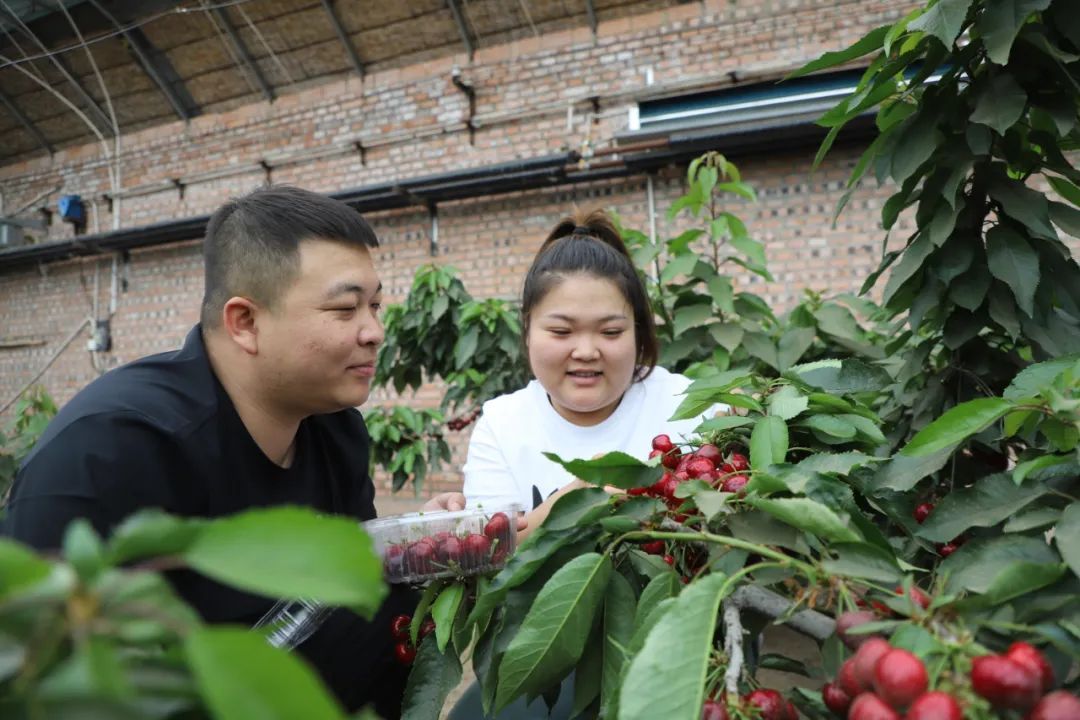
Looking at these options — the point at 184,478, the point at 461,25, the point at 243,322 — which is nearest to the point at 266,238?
the point at 243,322

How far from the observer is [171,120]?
287 inches

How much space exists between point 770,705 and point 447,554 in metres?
0.46

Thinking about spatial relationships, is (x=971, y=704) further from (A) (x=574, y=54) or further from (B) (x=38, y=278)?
(B) (x=38, y=278)

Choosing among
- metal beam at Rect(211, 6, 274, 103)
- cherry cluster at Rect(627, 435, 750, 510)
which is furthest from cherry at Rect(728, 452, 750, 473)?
metal beam at Rect(211, 6, 274, 103)

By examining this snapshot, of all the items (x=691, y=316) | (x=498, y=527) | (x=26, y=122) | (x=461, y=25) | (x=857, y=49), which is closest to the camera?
(x=498, y=527)

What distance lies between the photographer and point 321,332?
1316mm

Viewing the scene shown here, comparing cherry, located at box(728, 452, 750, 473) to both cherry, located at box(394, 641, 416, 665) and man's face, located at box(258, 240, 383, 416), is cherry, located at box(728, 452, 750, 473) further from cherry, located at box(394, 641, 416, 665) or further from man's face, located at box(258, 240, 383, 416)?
man's face, located at box(258, 240, 383, 416)

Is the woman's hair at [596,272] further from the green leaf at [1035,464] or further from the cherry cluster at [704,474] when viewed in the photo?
the green leaf at [1035,464]

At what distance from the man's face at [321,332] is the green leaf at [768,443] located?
0.78 m

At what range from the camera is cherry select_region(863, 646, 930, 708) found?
42 centimetres

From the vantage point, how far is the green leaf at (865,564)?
0.54 metres

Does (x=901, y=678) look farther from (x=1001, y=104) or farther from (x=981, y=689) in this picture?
(x=1001, y=104)

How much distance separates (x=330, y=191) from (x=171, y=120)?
222 cm

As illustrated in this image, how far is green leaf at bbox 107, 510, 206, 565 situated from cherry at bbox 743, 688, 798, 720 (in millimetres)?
415
